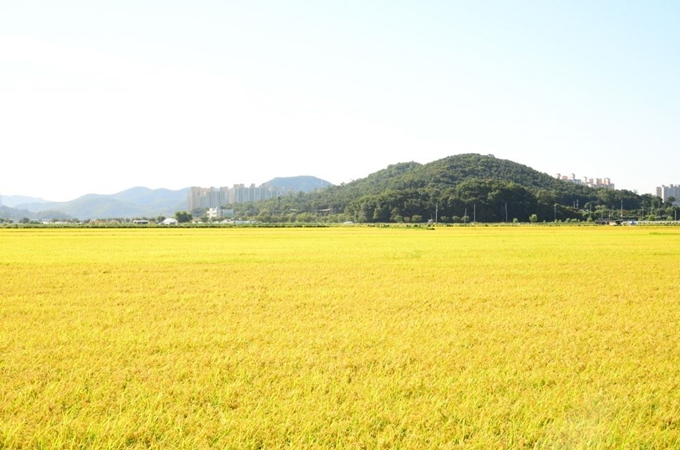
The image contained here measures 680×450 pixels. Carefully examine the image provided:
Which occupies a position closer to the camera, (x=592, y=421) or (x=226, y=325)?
(x=592, y=421)

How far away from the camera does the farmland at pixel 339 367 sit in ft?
15.5

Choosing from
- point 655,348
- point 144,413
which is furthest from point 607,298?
point 144,413

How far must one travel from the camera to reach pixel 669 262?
78.2ft

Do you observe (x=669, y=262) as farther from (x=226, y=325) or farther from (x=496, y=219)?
(x=496, y=219)

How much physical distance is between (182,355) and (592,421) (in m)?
5.04

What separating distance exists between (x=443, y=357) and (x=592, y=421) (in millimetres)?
2392

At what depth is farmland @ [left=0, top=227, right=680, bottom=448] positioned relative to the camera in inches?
186

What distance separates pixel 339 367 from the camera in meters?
6.64

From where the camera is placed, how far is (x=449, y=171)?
187 metres

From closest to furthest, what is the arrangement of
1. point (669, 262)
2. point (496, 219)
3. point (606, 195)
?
1. point (669, 262)
2. point (496, 219)
3. point (606, 195)

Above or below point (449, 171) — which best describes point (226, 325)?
Answer: below

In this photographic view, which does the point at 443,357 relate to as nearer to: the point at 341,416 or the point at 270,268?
the point at 341,416

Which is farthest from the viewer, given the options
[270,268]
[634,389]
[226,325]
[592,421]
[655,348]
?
[270,268]

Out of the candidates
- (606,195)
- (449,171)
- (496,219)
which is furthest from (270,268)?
(606,195)
